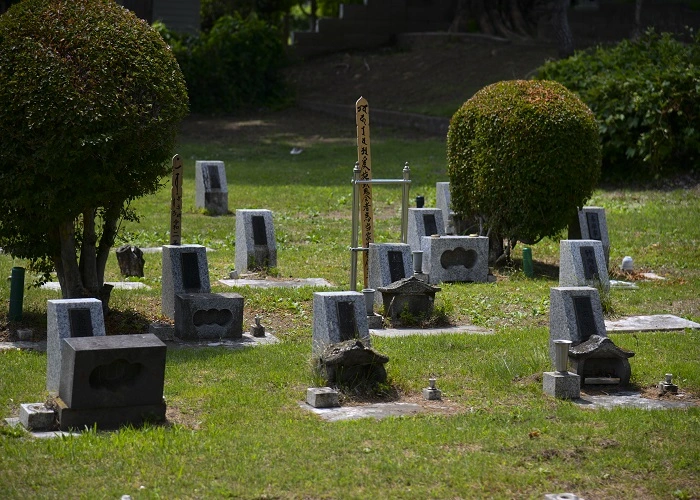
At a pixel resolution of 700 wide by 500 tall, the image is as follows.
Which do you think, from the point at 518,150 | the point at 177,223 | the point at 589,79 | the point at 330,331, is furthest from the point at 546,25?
the point at 330,331

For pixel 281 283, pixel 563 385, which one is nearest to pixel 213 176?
pixel 281 283

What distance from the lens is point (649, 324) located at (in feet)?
37.7

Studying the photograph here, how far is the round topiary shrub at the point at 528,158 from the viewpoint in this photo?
46.4 feet

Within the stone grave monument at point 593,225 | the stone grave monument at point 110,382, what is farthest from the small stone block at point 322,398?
the stone grave monument at point 593,225

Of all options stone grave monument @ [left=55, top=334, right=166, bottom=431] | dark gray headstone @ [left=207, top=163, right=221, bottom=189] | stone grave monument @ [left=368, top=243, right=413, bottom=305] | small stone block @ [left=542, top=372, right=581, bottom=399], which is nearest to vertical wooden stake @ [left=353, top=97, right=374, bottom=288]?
stone grave monument @ [left=368, top=243, right=413, bottom=305]

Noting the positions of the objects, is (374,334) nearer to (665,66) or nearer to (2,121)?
(2,121)

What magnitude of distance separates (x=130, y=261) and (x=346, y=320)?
5.43m

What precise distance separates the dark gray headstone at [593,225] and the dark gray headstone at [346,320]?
656 cm

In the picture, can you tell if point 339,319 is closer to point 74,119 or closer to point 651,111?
point 74,119

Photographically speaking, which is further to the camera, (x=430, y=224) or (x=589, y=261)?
(x=430, y=224)

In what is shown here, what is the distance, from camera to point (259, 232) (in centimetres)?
1425

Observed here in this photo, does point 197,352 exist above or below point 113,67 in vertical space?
below

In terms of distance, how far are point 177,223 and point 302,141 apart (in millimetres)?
→ 18099

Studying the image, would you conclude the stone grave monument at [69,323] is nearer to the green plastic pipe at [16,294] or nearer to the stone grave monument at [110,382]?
the stone grave monument at [110,382]
